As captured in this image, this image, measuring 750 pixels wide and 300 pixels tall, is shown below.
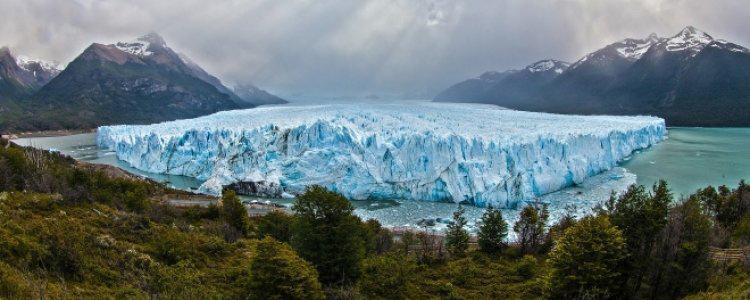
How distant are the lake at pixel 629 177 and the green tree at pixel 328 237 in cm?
1517

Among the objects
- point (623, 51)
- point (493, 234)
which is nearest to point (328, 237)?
point (493, 234)

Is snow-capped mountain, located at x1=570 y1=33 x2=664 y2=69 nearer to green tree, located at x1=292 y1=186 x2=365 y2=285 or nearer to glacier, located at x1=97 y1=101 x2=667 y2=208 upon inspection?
glacier, located at x1=97 y1=101 x2=667 y2=208

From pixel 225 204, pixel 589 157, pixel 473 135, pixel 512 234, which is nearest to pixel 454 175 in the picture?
pixel 473 135

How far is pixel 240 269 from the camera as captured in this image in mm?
10961

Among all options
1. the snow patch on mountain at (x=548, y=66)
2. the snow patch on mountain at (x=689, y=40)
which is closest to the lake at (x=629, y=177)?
the snow patch on mountain at (x=689, y=40)

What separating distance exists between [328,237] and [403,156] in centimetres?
2122

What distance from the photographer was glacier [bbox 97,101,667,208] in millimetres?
30641

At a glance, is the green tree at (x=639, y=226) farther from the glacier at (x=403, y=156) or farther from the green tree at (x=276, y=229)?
the glacier at (x=403, y=156)

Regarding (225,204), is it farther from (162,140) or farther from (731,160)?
(731,160)

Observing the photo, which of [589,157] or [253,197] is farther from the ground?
[589,157]

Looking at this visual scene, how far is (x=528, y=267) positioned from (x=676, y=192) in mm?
22666

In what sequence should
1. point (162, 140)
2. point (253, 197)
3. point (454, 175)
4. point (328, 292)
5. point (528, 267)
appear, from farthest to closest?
point (162, 140) → point (253, 197) → point (454, 175) → point (528, 267) → point (328, 292)

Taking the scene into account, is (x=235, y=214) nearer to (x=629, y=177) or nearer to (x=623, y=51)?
(x=629, y=177)

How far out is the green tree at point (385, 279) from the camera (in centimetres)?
1162
